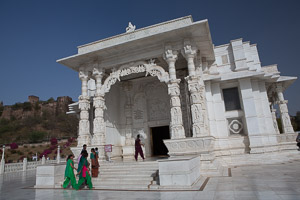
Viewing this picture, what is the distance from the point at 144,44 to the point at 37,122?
67.1 m

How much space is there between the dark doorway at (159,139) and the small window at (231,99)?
433 cm

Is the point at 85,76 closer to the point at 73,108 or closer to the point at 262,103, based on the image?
the point at 73,108

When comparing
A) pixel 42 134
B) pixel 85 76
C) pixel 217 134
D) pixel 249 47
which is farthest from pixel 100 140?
pixel 42 134

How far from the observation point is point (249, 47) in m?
12.4

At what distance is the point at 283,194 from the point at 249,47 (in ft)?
33.3

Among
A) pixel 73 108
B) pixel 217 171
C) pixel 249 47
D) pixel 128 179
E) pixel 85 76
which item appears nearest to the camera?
pixel 128 179

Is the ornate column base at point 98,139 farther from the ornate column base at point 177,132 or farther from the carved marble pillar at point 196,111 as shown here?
the carved marble pillar at point 196,111

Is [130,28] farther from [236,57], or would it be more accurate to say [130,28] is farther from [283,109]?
[283,109]

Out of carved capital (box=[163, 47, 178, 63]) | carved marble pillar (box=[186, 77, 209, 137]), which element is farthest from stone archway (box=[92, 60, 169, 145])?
carved marble pillar (box=[186, 77, 209, 137])

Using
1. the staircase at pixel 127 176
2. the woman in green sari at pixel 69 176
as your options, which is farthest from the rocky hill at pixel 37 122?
the woman in green sari at pixel 69 176

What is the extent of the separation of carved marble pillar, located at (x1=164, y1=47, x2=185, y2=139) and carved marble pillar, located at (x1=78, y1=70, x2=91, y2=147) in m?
4.51

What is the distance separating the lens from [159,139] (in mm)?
13820

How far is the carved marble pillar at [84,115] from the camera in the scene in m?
10.4

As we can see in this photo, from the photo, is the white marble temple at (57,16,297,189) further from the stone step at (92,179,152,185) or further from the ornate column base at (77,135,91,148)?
the stone step at (92,179,152,185)
